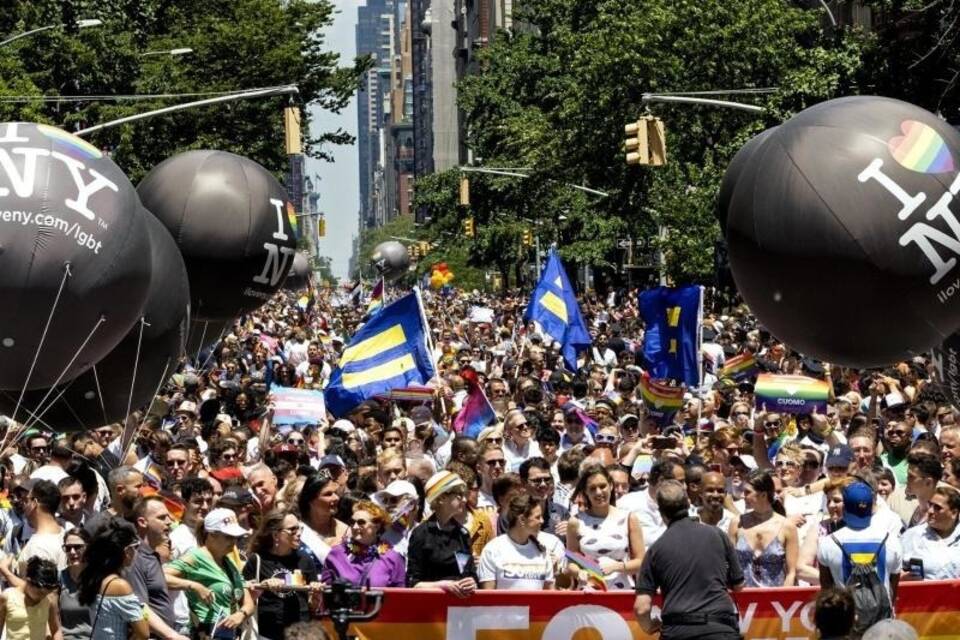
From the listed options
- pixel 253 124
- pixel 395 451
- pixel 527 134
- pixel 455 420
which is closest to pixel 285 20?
pixel 253 124

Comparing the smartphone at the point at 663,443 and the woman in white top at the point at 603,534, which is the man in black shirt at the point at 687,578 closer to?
the woman in white top at the point at 603,534

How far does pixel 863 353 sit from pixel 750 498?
3.65 ft

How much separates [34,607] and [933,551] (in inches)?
182

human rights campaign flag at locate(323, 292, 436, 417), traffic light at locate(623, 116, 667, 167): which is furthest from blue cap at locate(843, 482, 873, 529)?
traffic light at locate(623, 116, 667, 167)

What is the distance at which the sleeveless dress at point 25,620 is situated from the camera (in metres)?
9.72

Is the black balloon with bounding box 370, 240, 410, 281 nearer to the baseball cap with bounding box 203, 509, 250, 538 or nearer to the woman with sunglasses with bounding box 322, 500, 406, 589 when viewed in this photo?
the woman with sunglasses with bounding box 322, 500, 406, 589

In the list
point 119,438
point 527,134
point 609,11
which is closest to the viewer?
point 119,438

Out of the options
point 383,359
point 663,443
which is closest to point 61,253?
point 663,443

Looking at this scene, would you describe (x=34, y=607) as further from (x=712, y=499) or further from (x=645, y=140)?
(x=645, y=140)

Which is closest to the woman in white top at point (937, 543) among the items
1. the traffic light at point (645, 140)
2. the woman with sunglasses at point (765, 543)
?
the woman with sunglasses at point (765, 543)

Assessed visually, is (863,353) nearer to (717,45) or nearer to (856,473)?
(856,473)

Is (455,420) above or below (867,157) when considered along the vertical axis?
below

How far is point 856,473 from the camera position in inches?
480

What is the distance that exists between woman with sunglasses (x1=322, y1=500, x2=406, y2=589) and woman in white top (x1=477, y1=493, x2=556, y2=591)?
46 cm
